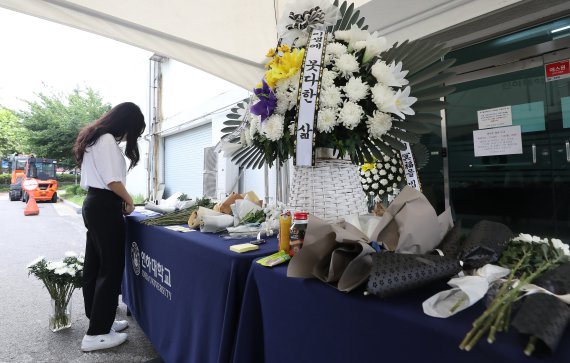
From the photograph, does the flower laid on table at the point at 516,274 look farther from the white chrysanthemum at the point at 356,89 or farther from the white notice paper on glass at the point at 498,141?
the white notice paper on glass at the point at 498,141

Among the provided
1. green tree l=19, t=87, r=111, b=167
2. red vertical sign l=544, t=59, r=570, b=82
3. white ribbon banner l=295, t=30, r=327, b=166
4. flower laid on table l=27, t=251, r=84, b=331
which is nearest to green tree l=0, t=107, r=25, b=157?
green tree l=19, t=87, r=111, b=167

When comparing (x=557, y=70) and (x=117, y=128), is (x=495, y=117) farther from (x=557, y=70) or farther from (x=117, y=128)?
(x=117, y=128)

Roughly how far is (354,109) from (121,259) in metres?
1.67

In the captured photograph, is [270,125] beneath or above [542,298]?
above

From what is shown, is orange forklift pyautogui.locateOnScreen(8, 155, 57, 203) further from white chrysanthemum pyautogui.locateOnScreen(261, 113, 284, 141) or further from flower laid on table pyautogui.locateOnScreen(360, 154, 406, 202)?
white chrysanthemum pyautogui.locateOnScreen(261, 113, 284, 141)

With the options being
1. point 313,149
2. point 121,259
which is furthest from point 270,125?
point 121,259

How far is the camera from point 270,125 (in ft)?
2.94

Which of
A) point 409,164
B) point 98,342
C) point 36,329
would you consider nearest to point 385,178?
point 409,164

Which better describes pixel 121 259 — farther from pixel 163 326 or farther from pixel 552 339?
pixel 552 339

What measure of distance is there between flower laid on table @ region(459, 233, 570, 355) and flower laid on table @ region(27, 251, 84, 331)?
239 cm

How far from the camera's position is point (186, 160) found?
785cm

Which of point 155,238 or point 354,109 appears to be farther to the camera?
point 155,238

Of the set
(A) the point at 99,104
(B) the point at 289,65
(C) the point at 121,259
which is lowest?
(C) the point at 121,259

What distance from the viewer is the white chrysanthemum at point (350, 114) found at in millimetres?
813
